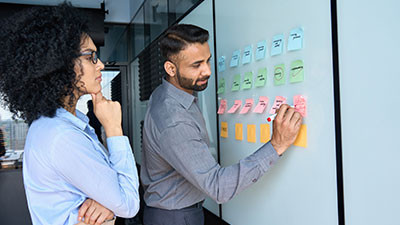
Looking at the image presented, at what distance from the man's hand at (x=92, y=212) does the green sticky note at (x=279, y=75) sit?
81cm

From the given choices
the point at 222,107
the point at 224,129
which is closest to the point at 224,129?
the point at 224,129

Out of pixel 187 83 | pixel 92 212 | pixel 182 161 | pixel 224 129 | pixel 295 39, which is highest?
Result: pixel 295 39

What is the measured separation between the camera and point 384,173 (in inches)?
35.0

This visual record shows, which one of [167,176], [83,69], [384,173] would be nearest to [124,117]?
[167,176]

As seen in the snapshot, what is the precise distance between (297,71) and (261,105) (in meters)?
0.26

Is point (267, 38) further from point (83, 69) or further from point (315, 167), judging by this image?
point (83, 69)

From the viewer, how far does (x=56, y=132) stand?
90cm

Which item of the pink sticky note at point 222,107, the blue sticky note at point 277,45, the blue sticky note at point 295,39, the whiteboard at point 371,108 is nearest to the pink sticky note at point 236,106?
the pink sticky note at point 222,107

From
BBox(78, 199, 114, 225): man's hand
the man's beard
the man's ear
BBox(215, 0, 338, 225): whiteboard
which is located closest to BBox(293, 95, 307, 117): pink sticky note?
BBox(215, 0, 338, 225): whiteboard

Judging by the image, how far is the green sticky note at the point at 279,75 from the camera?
128 centimetres

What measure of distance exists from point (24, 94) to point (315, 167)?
100cm

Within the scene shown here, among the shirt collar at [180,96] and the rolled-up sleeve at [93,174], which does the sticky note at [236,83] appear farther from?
the rolled-up sleeve at [93,174]

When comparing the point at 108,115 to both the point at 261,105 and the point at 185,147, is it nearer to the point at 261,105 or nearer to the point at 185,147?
the point at 185,147

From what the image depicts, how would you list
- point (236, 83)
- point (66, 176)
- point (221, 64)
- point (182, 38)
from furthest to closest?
1. point (221, 64)
2. point (236, 83)
3. point (182, 38)
4. point (66, 176)
